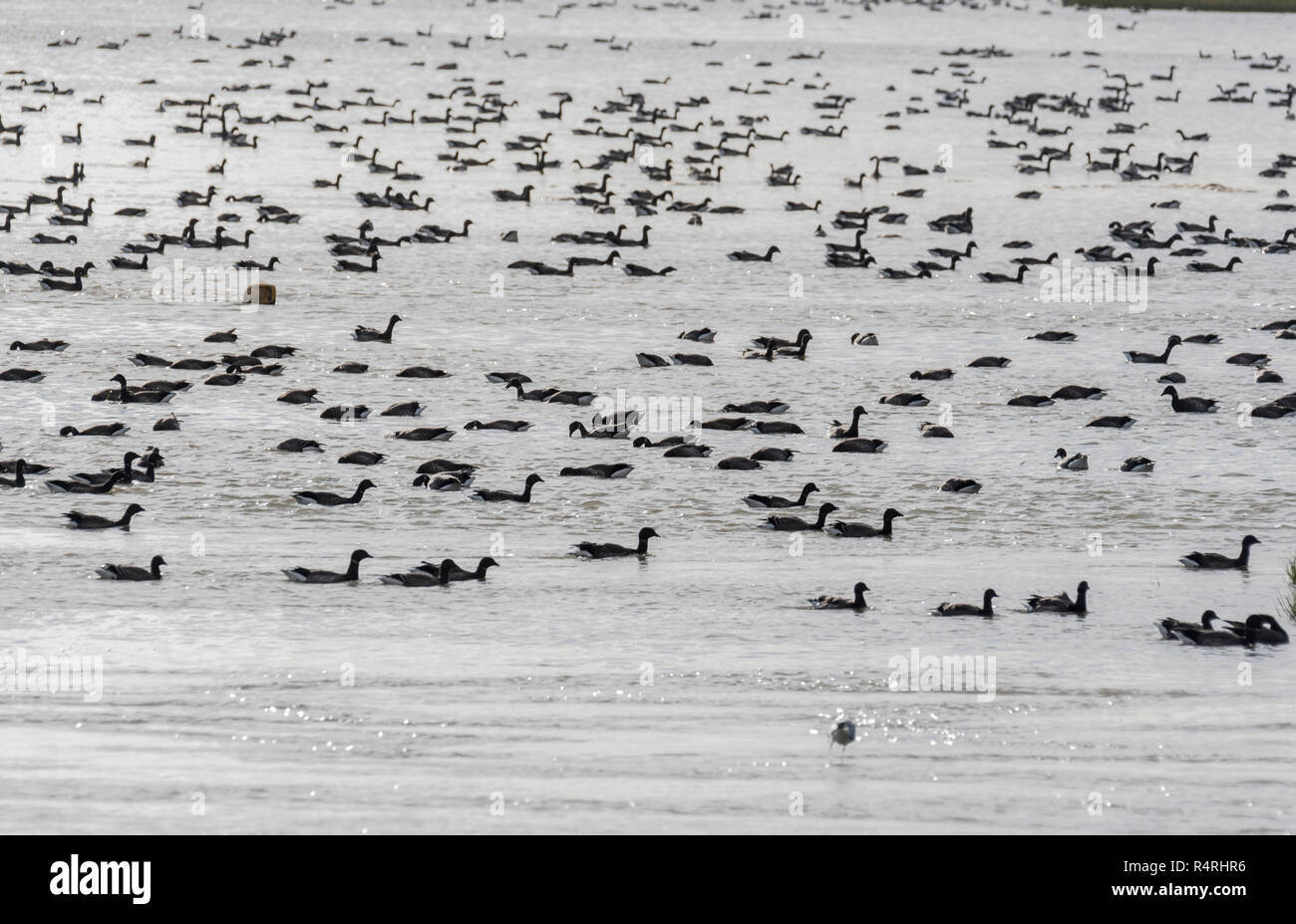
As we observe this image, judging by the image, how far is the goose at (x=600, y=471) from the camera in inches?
1029

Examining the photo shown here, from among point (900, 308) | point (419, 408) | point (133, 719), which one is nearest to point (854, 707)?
point (133, 719)

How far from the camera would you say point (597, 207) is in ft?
174

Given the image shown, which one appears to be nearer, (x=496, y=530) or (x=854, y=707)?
(x=854, y=707)

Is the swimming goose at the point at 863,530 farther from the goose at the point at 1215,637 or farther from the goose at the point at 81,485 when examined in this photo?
the goose at the point at 81,485

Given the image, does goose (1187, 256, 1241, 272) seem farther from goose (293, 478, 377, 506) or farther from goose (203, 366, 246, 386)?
goose (293, 478, 377, 506)

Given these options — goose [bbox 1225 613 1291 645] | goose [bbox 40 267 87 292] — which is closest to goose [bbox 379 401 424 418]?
goose [bbox 40 267 87 292]

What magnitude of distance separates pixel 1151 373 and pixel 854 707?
60.5 feet

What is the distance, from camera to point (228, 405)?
30.0m

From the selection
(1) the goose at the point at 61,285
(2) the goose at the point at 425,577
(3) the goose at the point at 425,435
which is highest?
(1) the goose at the point at 61,285

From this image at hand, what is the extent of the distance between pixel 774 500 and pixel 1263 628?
265 inches

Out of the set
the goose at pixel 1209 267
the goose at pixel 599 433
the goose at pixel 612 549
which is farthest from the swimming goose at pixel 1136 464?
the goose at pixel 1209 267

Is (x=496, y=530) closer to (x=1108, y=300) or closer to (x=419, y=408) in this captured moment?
(x=419, y=408)

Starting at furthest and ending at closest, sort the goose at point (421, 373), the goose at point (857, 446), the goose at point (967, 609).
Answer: the goose at point (421, 373), the goose at point (857, 446), the goose at point (967, 609)

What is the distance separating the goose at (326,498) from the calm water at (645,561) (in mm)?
217
